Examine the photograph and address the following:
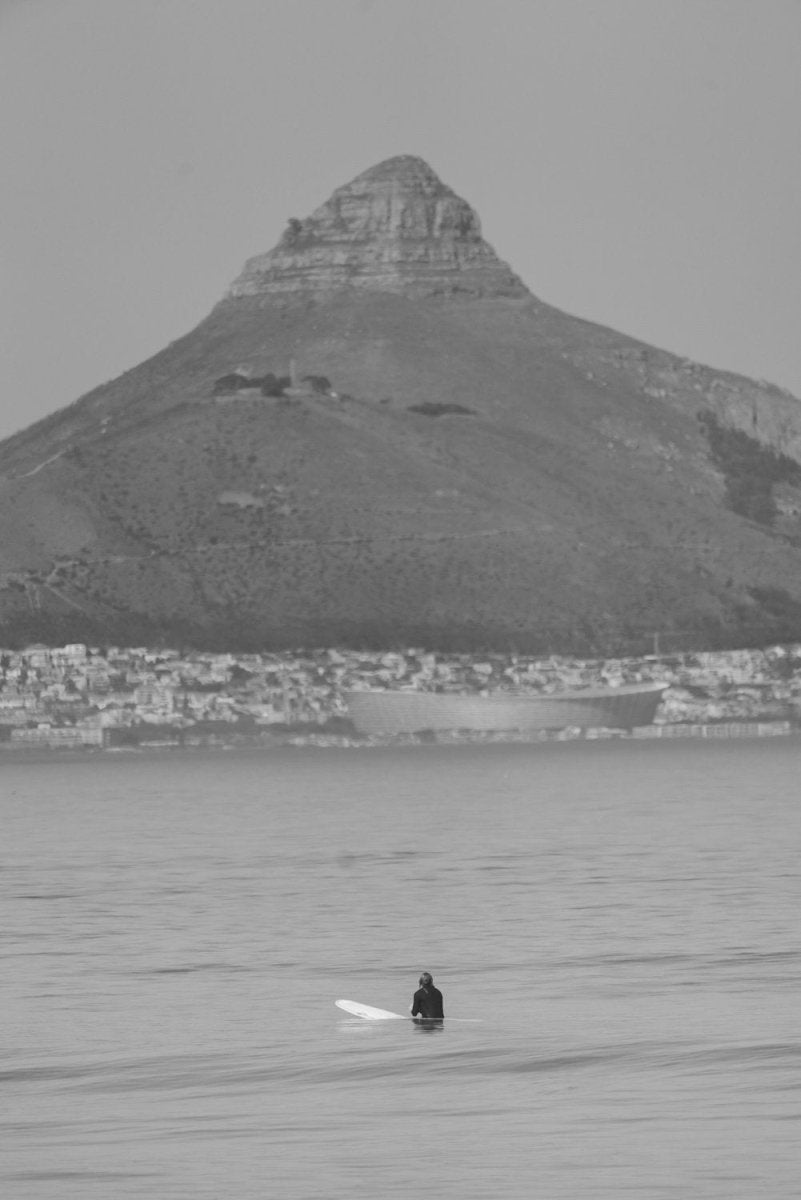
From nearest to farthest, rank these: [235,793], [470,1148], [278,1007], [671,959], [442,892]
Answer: [470,1148]
[278,1007]
[671,959]
[442,892]
[235,793]

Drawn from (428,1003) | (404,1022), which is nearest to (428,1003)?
(428,1003)

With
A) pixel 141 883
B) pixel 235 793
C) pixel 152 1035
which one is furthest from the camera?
pixel 235 793

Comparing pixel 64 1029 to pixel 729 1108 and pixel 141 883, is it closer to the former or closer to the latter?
pixel 729 1108

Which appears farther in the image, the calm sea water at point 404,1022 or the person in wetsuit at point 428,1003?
the person in wetsuit at point 428,1003

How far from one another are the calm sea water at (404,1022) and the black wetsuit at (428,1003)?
58 cm

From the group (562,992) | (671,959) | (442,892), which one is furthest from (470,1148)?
(442,892)

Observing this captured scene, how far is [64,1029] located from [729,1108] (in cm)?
1395

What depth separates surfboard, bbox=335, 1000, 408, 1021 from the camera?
1859 inches

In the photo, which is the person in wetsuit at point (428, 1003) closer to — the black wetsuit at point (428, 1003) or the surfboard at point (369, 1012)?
the black wetsuit at point (428, 1003)

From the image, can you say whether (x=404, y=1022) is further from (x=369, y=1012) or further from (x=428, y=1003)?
(x=428, y=1003)

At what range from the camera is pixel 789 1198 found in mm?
31672

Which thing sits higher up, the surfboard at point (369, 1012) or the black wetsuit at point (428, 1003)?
the black wetsuit at point (428, 1003)

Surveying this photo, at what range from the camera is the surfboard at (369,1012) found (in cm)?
4722

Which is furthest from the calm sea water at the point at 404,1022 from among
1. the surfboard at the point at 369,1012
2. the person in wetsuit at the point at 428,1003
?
the person in wetsuit at the point at 428,1003
